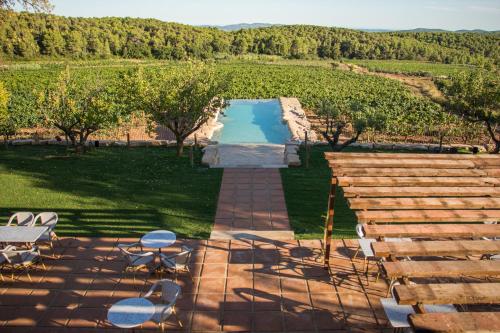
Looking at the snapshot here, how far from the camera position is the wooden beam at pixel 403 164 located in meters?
5.92

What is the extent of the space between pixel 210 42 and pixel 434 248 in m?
76.8

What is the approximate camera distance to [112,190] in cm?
1028

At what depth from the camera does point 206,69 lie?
44.3 feet

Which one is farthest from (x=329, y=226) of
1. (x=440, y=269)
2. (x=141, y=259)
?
(x=141, y=259)

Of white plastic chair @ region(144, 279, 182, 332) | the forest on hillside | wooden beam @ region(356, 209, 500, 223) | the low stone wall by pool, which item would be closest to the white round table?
white plastic chair @ region(144, 279, 182, 332)

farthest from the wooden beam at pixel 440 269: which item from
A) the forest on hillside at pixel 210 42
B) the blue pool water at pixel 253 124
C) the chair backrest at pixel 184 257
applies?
the forest on hillside at pixel 210 42

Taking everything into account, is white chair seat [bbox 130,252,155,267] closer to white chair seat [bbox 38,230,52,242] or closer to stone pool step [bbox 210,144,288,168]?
white chair seat [bbox 38,230,52,242]

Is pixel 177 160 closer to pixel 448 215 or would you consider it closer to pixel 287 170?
pixel 287 170

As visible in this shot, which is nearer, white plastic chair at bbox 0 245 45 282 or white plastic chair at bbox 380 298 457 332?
white plastic chair at bbox 380 298 457 332

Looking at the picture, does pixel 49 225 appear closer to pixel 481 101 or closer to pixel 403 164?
pixel 403 164

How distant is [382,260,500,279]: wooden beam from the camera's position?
3.49m

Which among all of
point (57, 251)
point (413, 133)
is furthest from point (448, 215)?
point (413, 133)

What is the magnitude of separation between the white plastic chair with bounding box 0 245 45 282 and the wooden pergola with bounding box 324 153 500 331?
471 centimetres

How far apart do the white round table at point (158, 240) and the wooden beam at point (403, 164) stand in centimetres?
277
